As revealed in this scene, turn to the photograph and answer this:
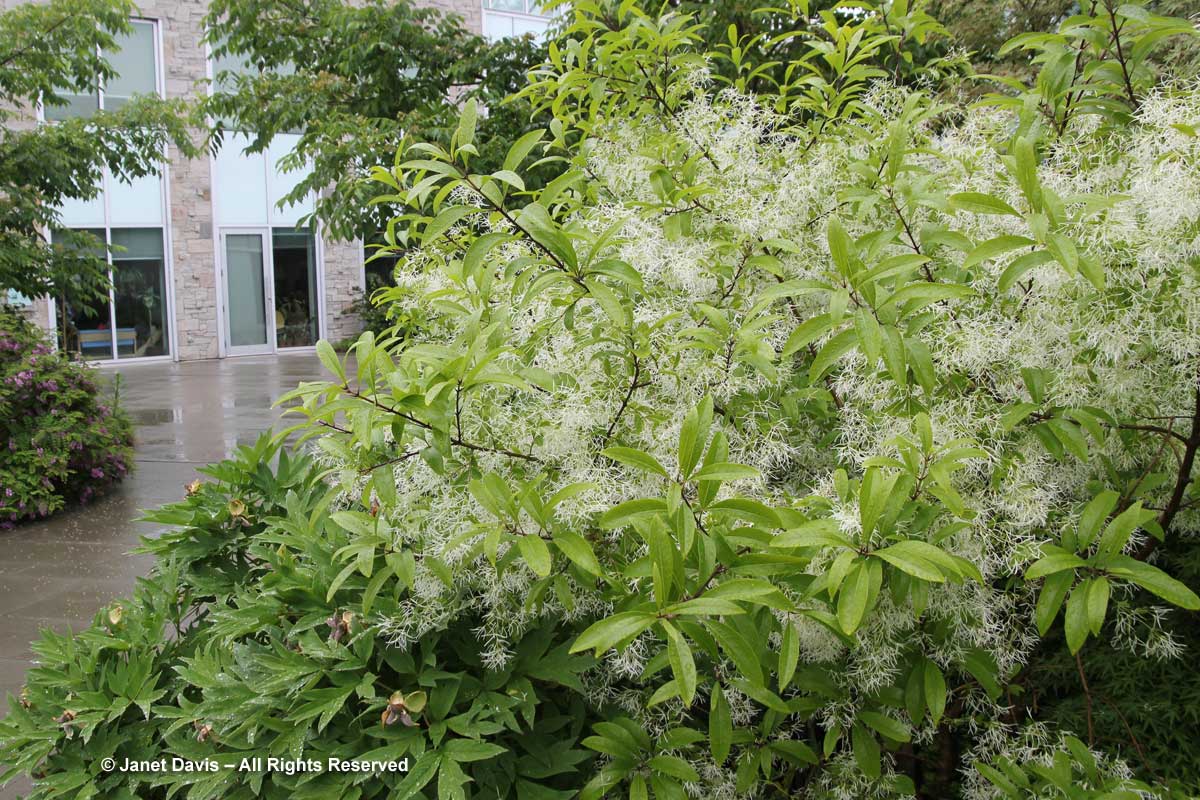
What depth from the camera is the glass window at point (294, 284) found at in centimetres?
1705

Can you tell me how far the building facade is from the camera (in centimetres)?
1502

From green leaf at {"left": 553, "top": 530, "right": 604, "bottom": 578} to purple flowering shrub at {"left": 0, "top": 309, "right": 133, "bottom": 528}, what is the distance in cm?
613

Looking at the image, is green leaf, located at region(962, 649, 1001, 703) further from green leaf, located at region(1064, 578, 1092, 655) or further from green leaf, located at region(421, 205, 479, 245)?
green leaf, located at region(421, 205, 479, 245)

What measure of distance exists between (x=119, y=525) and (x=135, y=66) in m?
12.1

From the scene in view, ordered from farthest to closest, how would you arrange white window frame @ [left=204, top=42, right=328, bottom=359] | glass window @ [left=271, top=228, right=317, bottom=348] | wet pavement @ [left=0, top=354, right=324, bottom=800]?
glass window @ [left=271, top=228, right=317, bottom=348] < white window frame @ [left=204, top=42, right=328, bottom=359] < wet pavement @ [left=0, top=354, right=324, bottom=800]

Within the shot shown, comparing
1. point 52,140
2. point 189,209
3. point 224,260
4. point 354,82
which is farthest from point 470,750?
point 224,260

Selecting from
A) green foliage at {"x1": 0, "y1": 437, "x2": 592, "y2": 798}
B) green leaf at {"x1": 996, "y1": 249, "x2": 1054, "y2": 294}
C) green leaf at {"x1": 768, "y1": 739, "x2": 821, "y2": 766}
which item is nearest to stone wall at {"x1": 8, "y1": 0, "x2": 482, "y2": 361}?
green foliage at {"x1": 0, "y1": 437, "x2": 592, "y2": 798}

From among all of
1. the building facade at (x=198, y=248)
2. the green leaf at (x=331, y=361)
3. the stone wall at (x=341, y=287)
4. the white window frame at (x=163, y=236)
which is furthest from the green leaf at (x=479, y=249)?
the stone wall at (x=341, y=287)

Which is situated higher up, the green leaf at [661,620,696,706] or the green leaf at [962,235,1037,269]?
the green leaf at [962,235,1037,269]

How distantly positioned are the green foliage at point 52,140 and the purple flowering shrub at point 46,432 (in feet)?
1.75

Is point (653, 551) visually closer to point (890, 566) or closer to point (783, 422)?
point (890, 566)

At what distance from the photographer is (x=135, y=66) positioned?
590 inches

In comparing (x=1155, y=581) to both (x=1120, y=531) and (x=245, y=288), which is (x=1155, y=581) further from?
(x=245, y=288)

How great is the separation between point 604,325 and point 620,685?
0.74m
